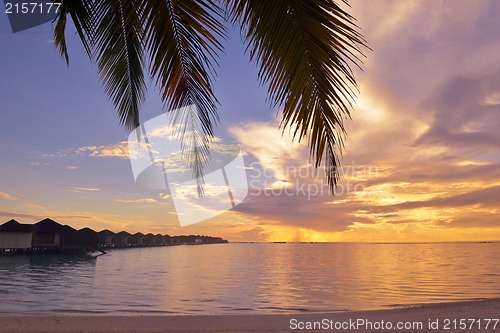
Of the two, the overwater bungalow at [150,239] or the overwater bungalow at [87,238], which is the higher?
the overwater bungalow at [87,238]

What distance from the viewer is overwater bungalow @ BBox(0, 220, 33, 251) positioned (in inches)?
2266

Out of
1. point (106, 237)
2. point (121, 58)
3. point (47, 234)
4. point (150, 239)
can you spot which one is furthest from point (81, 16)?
point (150, 239)

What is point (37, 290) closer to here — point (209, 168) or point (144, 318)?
point (144, 318)

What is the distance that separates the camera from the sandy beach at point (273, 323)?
1328 centimetres

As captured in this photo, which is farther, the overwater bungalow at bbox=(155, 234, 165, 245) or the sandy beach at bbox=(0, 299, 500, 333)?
the overwater bungalow at bbox=(155, 234, 165, 245)

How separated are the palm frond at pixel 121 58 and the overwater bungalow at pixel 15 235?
62.0 meters

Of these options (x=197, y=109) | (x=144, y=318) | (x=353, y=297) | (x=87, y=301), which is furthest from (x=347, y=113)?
(x=353, y=297)

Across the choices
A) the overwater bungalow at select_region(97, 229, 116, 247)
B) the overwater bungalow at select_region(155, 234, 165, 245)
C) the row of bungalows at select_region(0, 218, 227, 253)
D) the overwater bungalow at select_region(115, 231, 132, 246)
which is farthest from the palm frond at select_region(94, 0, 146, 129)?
the overwater bungalow at select_region(155, 234, 165, 245)

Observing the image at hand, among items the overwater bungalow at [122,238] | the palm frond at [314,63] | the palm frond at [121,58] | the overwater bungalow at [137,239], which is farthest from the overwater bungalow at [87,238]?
the palm frond at [314,63]

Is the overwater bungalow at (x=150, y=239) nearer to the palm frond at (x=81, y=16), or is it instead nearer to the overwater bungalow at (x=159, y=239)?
the overwater bungalow at (x=159, y=239)

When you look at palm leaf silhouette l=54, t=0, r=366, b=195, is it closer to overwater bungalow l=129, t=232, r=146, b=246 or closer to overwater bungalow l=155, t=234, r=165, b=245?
overwater bungalow l=129, t=232, r=146, b=246

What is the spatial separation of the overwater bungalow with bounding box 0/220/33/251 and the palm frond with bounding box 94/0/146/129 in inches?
2439

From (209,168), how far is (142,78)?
198 centimetres

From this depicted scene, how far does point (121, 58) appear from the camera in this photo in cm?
471
